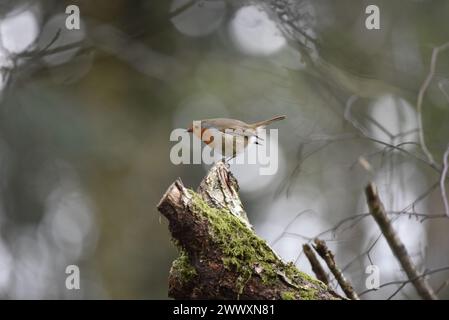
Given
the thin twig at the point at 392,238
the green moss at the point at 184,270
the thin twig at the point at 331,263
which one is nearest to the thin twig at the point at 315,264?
the thin twig at the point at 331,263

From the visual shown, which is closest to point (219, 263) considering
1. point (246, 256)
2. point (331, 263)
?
point (246, 256)

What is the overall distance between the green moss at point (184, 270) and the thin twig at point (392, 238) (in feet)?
3.03

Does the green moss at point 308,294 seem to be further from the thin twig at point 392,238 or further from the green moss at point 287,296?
the thin twig at point 392,238

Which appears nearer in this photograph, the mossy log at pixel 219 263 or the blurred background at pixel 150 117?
the mossy log at pixel 219 263

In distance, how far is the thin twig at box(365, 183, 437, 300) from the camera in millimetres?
2820

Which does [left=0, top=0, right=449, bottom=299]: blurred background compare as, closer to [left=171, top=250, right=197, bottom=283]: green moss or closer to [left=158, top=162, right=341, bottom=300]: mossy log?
[left=158, top=162, right=341, bottom=300]: mossy log

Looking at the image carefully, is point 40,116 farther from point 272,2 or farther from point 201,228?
point 201,228

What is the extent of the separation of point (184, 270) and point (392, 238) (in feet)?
3.47

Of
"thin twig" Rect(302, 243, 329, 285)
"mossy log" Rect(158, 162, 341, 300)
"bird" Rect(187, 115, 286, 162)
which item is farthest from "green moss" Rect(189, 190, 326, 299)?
"bird" Rect(187, 115, 286, 162)

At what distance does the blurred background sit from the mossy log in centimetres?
275

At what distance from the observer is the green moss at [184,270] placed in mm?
2881

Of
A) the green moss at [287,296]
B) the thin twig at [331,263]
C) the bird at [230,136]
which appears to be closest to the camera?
the green moss at [287,296]
